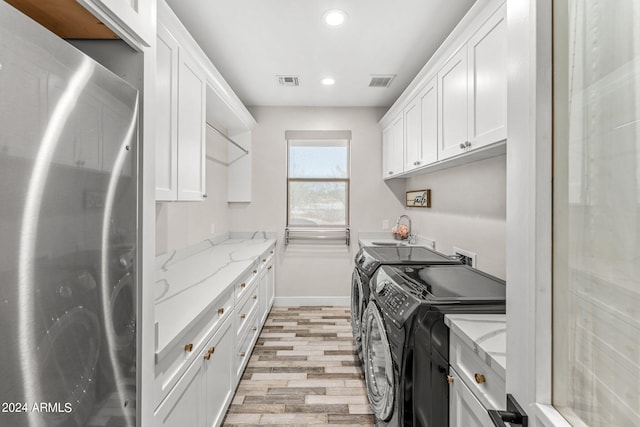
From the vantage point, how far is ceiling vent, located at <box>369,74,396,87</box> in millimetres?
2807

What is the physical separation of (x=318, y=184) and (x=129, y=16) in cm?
308

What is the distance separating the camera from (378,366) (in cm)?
162

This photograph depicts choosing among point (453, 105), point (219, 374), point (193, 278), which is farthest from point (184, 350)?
point (453, 105)

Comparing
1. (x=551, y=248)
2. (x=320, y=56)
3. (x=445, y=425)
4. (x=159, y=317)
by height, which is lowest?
(x=445, y=425)

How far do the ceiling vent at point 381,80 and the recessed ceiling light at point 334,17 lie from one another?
95cm

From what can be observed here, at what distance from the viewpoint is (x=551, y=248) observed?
51 centimetres

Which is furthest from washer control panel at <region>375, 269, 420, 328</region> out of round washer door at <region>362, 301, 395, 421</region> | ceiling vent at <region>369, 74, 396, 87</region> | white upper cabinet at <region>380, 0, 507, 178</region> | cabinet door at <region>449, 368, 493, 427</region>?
ceiling vent at <region>369, 74, 396, 87</region>

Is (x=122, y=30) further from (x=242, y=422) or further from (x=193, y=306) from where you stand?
(x=242, y=422)

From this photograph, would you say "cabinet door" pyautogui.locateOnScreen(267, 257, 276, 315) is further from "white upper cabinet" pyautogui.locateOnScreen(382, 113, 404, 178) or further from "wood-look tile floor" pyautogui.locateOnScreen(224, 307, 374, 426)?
"white upper cabinet" pyautogui.locateOnScreen(382, 113, 404, 178)

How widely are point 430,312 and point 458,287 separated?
13.2 inches

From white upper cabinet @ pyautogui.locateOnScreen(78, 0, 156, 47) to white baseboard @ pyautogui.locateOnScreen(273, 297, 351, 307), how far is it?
10.9 feet

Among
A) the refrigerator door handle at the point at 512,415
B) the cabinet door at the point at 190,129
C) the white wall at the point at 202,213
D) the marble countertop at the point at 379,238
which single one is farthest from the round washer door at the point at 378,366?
the white wall at the point at 202,213

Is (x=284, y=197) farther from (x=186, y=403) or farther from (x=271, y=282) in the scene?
(x=186, y=403)

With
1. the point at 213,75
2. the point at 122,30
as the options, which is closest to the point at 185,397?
the point at 122,30
